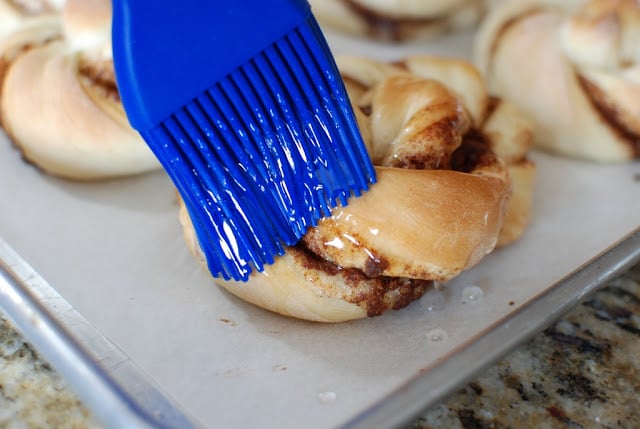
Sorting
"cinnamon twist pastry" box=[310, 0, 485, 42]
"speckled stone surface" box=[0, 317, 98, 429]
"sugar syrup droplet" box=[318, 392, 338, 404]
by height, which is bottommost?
"sugar syrup droplet" box=[318, 392, 338, 404]

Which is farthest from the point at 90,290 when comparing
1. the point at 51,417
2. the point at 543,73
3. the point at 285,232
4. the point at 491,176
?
the point at 543,73

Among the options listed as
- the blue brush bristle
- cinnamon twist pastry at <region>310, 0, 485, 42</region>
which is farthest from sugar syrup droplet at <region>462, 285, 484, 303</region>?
cinnamon twist pastry at <region>310, 0, 485, 42</region>

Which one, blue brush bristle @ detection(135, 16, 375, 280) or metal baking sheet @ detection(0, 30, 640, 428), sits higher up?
blue brush bristle @ detection(135, 16, 375, 280)

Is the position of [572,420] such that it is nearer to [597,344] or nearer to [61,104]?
[597,344]

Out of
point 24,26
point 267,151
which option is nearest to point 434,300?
point 267,151

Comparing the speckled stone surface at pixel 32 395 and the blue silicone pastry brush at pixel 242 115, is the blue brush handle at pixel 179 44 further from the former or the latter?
the speckled stone surface at pixel 32 395

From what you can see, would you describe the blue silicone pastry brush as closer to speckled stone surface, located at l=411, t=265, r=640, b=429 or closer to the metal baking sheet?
the metal baking sheet

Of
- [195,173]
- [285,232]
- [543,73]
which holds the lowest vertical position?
[543,73]
